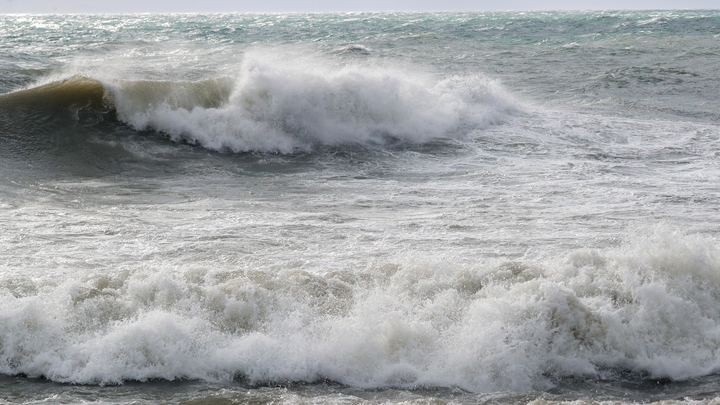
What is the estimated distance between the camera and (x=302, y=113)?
11688 millimetres

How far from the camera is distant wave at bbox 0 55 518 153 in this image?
1112 cm

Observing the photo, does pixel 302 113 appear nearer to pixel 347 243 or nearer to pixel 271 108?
pixel 271 108

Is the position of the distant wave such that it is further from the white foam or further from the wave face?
the wave face

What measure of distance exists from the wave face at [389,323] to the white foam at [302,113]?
6039mm

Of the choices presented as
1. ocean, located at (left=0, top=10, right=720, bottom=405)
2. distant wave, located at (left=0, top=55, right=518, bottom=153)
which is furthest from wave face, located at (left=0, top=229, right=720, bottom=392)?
distant wave, located at (left=0, top=55, right=518, bottom=153)

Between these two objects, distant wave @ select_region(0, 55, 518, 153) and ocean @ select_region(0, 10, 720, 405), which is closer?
ocean @ select_region(0, 10, 720, 405)

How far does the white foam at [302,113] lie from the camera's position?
1108cm

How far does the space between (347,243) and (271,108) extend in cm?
599

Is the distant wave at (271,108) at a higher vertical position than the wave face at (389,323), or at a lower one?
higher

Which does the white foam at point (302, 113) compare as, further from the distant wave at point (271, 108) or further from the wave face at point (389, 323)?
the wave face at point (389, 323)

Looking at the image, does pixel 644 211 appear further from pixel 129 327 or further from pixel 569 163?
pixel 129 327

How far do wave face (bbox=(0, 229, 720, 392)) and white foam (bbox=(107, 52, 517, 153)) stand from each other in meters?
6.04

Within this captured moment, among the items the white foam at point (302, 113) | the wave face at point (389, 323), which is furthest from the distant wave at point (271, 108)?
the wave face at point (389, 323)

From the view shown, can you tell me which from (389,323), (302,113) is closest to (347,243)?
(389,323)
